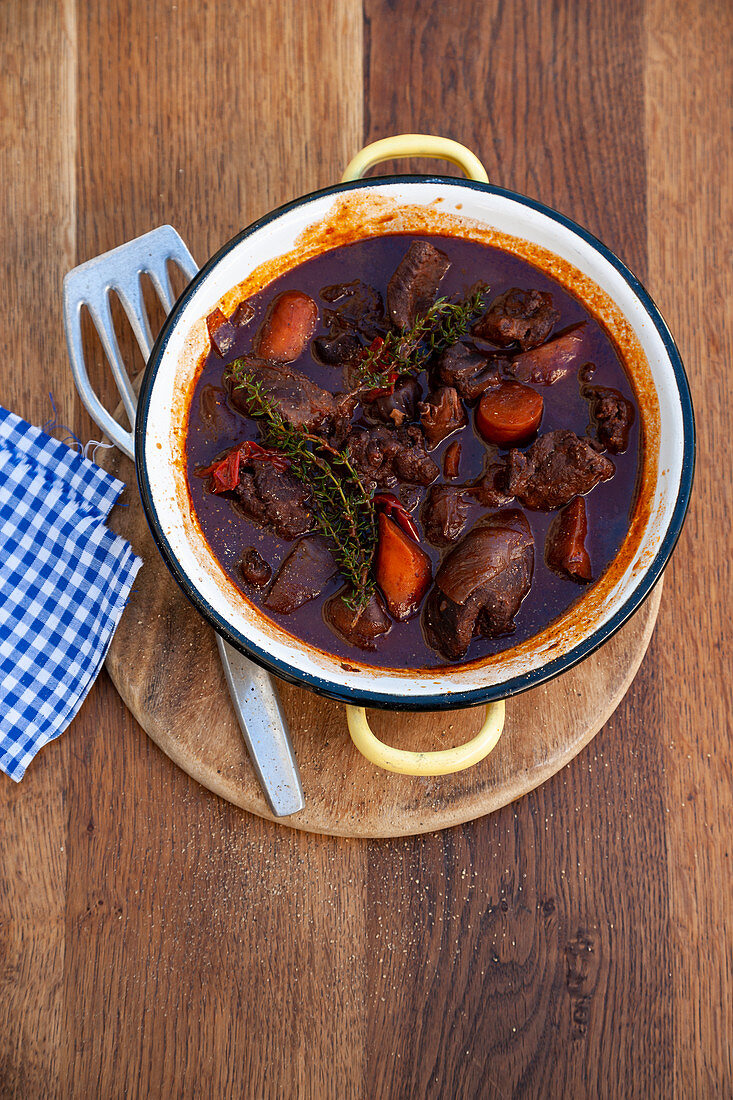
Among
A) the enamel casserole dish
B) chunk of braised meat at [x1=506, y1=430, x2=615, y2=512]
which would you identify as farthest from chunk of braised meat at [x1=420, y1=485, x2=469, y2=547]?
the enamel casserole dish

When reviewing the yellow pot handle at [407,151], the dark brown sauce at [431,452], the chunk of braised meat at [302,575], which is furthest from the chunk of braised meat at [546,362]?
the chunk of braised meat at [302,575]

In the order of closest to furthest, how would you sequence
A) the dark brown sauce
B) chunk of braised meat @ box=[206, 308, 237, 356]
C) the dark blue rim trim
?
the dark blue rim trim < the dark brown sauce < chunk of braised meat @ box=[206, 308, 237, 356]

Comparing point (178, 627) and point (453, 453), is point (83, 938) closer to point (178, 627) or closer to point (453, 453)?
point (178, 627)

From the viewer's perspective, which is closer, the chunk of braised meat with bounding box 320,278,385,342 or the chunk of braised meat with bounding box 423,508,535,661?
the chunk of braised meat with bounding box 423,508,535,661

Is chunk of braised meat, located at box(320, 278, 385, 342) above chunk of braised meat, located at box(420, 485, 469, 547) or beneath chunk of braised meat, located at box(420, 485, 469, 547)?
above

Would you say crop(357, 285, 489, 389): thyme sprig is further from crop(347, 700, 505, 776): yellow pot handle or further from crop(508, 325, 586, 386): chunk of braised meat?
crop(347, 700, 505, 776): yellow pot handle

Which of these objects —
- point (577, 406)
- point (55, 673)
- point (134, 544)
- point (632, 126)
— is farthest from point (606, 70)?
point (55, 673)

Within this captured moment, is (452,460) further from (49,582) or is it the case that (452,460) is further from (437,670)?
(49,582)

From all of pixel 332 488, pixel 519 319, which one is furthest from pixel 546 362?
pixel 332 488
